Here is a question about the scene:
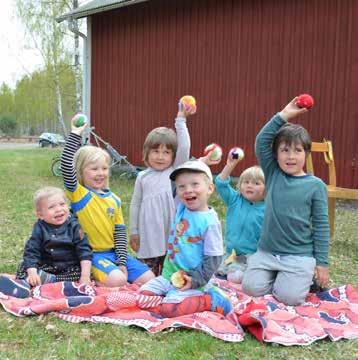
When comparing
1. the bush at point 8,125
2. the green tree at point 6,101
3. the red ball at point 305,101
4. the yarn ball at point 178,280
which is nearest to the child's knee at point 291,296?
the yarn ball at point 178,280

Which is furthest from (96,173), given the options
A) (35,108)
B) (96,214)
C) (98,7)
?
(35,108)

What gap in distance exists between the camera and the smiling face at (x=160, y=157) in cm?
428

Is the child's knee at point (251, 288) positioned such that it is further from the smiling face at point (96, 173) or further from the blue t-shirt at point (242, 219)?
the smiling face at point (96, 173)

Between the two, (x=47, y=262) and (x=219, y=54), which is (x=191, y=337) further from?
(x=219, y=54)

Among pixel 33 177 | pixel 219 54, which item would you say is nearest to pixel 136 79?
pixel 219 54

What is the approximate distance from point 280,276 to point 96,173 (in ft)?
5.27

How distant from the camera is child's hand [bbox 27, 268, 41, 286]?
151 inches

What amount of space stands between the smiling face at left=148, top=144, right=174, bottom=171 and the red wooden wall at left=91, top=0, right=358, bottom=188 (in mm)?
6187

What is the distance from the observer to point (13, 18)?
31047 mm

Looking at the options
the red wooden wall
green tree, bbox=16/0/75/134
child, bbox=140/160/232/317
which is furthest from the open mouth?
green tree, bbox=16/0/75/134

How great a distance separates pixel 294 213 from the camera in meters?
4.07

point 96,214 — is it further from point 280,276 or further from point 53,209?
point 280,276

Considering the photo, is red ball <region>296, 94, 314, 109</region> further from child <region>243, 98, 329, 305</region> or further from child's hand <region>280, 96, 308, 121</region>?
child <region>243, 98, 329, 305</region>

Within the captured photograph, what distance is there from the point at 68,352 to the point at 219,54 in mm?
9578
